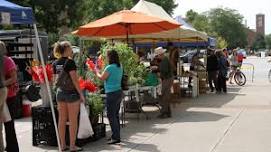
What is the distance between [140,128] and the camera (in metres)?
11.2

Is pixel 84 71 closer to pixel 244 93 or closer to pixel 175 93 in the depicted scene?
pixel 175 93

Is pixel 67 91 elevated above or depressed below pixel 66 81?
below

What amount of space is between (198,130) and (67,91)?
344 cm

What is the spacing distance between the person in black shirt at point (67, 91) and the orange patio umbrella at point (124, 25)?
4210mm

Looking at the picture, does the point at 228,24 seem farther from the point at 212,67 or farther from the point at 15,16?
the point at 15,16

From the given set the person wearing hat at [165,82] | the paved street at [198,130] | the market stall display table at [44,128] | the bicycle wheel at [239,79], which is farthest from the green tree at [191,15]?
the market stall display table at [44,128]

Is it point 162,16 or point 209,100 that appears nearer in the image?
point 209,100

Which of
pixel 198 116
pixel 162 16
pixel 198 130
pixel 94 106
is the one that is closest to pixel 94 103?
pixel 94 106

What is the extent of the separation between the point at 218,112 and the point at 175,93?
2903mm

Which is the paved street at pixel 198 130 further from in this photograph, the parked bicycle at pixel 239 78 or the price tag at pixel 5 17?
the parked bicycle at pixel 239 78

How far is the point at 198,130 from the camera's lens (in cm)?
1082

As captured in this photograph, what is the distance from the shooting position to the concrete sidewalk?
9.12 metres

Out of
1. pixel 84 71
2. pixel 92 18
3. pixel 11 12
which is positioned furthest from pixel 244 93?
pixel 92 18

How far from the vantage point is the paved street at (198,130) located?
359 inches
